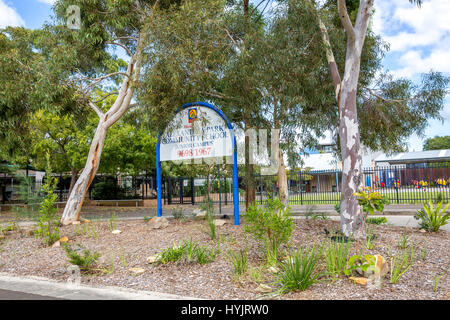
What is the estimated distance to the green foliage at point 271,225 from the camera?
5477 mm

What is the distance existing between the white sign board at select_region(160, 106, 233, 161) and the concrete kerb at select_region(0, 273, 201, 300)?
450cm

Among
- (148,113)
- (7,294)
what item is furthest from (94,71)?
(7,294)

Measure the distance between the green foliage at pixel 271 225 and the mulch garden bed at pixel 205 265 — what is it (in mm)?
389

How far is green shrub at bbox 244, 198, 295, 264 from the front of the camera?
548 centimetres

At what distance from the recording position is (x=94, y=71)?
1504 cm

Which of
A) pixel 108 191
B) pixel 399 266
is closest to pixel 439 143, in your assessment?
pixel 108 191

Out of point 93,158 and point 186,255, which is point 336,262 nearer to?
point 186,255

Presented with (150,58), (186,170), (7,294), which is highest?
(150,58)

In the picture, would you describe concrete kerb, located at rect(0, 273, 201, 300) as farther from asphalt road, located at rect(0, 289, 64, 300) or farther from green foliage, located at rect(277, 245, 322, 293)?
green foliage, located at rect(277, 245, 322, 293)

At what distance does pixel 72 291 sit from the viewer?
5207mm

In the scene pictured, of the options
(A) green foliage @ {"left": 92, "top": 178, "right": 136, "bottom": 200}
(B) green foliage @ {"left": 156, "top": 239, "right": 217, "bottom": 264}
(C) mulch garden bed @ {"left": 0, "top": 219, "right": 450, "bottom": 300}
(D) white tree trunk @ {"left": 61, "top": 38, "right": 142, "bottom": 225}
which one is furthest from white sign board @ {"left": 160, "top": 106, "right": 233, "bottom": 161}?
(A) green foliage @ {"left": 92, "top": 178, "right": 136, "bottom": 200}

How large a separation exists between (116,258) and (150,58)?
489cm
